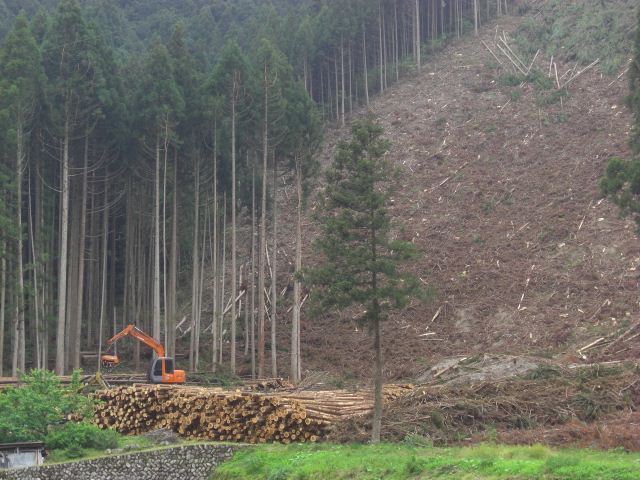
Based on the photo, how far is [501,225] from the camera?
42688 mm

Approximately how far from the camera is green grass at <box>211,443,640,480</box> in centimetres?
1365

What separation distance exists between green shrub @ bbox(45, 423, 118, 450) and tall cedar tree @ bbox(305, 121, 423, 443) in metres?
5.80

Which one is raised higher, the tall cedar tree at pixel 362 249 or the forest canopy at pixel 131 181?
the forest canopy at pixel 131 181

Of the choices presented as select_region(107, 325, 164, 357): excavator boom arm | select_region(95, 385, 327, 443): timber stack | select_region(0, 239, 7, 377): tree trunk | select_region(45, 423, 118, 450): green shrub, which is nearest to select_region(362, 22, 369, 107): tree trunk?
select_region(0, 239, 7, 377): tree trunk

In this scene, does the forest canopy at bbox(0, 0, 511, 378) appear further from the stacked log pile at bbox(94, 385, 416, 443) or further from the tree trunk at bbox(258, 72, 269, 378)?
the stacked log pile at bbox(94, 385, 416, 443)

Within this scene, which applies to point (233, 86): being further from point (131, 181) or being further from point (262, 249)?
point (262, 249)

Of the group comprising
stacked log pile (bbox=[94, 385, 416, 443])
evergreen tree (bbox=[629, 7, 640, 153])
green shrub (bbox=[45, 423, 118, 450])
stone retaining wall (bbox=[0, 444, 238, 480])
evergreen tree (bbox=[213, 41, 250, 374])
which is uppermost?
evergreen tree (bbox=[213, 41, 250, 374])

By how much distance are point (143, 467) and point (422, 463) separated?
21.7 feet

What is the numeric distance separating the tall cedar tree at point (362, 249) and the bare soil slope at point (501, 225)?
11629 millimetres

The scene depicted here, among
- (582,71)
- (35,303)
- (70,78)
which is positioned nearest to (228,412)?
(35,303)

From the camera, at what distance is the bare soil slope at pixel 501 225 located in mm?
34594

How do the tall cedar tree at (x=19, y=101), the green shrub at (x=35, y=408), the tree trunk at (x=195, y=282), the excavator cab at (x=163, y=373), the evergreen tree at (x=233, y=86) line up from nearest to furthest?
1. the green shrub at (x=35, y=408)
2. the excavator cab at (x=163, y=373)
3. the tall cedar tree at (x=19, y=101)
4. the tree trunk at (x=195, y=282)
5. the evergreen tree at (x=233, y=86)

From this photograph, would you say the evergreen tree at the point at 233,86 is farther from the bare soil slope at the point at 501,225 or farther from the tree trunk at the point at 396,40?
the tree trunk at the point at 396,40

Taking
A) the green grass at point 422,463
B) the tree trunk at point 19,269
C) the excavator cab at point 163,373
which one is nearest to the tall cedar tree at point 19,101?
the tree trunk at point 19,269
